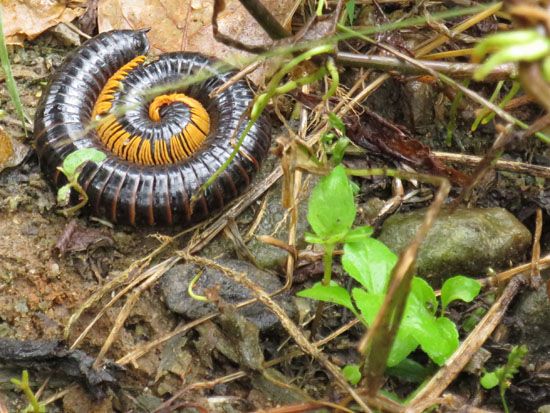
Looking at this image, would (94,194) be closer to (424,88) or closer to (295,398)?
(295,398)

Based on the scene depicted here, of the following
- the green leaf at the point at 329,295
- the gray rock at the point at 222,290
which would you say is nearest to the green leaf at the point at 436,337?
the green leaf at the point at 329,295

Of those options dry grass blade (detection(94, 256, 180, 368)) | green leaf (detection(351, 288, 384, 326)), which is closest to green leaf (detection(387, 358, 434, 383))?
green leaf (detection(351, 288, 384, 326))

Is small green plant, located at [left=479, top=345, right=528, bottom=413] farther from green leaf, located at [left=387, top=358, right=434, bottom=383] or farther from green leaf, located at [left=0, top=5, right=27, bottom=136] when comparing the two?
green leaf, located at [left=0, top=5, right=27, bottom=136]

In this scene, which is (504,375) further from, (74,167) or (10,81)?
(10,81)

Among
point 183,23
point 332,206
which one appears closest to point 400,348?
point 332,206

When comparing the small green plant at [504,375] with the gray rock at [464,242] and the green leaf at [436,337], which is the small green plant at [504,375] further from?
the gray rock at [464,242]

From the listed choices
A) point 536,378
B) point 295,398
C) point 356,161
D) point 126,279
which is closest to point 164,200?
point 126,279
